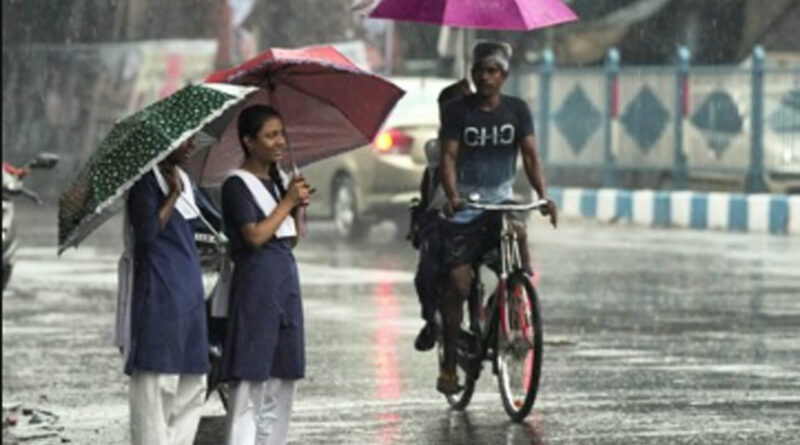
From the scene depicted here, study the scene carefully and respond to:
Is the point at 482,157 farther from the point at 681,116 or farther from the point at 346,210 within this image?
the point at 681,116

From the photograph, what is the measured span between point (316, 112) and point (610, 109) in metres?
21.1

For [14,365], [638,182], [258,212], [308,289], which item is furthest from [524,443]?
[638,182]

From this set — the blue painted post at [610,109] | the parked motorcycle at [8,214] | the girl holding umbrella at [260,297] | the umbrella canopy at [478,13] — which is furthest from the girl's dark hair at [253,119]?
the blue painted post at [610,109]

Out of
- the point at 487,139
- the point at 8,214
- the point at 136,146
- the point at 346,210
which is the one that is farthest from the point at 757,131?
the point at 136,146

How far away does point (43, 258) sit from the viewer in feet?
71.0

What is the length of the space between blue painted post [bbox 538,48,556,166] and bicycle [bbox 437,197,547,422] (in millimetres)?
20013

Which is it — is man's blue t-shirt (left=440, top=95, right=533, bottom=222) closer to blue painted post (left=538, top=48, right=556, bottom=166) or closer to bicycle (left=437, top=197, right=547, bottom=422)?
bicycle (left=437, top=197, right=547, bottom=422)

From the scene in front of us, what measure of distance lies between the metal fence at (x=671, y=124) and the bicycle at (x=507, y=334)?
55.7 ft

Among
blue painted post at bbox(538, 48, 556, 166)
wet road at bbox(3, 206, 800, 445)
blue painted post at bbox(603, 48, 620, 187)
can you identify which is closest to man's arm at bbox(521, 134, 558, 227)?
wet road at bbox(3, 206, 800, 445)

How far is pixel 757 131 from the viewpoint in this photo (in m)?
27.9

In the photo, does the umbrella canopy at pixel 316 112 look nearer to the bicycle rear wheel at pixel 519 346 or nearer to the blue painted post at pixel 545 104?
the bicycle rear wheel at pixel 519 346

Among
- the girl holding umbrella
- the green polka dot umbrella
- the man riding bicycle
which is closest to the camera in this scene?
the green polka dot umbrella

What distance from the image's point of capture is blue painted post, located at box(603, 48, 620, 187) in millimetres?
30016

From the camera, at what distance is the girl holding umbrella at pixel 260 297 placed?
8.45 meters
